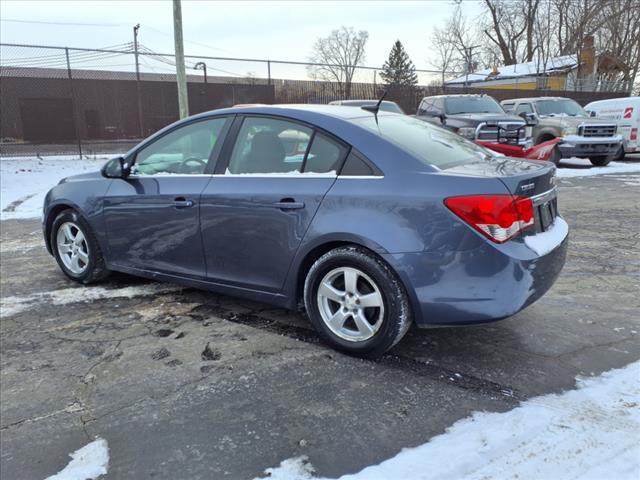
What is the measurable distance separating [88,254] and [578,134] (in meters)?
13.3

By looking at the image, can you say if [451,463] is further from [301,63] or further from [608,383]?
[301,63]

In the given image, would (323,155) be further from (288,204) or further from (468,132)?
(468,132)

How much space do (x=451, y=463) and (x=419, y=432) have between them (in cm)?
27

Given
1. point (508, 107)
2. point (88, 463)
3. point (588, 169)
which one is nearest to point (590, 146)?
point (588, 169)

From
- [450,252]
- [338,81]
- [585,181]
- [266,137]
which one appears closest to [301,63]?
[338,81]

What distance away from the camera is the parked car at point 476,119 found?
11383 millimetres

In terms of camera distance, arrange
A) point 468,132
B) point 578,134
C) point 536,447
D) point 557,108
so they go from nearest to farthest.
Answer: point 536,447 → point 468,132 → point 578,134 → point 557,108

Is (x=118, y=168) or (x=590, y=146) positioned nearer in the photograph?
(x=118, y=168)

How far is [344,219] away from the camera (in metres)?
3.12

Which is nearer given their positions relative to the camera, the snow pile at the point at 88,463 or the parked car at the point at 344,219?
the snow pile at the point at 88,463

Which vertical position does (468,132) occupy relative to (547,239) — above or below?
above

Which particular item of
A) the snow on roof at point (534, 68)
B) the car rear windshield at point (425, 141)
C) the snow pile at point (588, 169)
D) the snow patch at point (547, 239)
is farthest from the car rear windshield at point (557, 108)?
the snow on roof at point (534, 68)

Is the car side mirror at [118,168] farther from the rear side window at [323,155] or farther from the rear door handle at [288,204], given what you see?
the rear side window at [323,155]

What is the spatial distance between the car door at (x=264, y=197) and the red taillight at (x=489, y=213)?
844 mm
